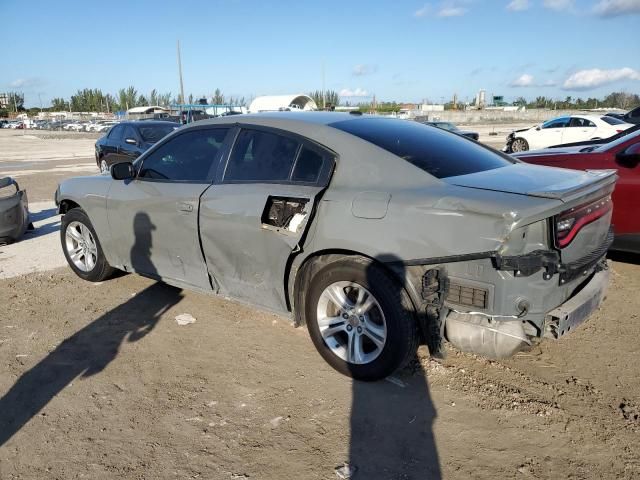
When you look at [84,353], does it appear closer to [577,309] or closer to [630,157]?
[577,309]

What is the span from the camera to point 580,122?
57.5 ft

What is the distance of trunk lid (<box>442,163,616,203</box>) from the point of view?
2.82 m

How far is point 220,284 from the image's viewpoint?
12.8 ft

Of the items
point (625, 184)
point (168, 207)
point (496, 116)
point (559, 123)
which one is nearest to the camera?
point (168, 207)

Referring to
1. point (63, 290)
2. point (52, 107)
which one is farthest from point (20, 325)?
point (52, 107)

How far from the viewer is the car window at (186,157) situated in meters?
4.00

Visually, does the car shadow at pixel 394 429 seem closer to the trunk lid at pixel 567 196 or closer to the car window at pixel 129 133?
the trunk lid at pixel 567 196

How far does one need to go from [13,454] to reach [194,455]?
37.5 inches

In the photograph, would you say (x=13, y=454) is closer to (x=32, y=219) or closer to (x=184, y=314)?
(x=184, y=314)

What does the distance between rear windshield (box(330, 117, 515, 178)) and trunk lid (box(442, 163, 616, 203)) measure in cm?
13

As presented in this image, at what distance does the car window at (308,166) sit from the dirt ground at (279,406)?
1.28 m

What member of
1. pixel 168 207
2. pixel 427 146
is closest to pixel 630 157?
pixel 427 146

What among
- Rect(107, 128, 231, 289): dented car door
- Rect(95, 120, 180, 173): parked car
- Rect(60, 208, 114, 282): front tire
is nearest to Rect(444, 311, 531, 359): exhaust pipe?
Rect(107, 128, 231, 289): dented car door

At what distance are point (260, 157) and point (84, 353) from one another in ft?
6.40
